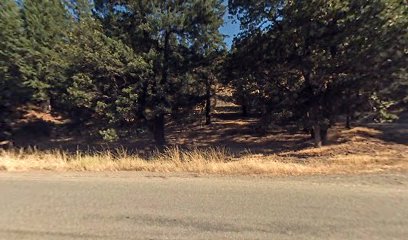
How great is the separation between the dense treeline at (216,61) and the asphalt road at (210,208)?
8.20m

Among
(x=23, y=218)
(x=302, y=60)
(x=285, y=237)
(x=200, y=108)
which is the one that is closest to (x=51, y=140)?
(x=200, y=108)

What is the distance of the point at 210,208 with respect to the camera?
22.9 ft

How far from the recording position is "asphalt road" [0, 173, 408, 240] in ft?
18.9

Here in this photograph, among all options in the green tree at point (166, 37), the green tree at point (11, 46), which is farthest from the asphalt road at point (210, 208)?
the green tree at point (11, 46)

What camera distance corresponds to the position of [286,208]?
6836 mm

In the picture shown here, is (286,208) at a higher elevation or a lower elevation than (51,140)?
lower

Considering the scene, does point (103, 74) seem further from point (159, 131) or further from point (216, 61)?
point (216, 61)

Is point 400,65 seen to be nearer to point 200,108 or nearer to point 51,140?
point 200,108

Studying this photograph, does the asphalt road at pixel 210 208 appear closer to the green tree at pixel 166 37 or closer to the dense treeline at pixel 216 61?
the dense treeline at pixel 216 61

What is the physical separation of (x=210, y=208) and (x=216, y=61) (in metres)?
14.9

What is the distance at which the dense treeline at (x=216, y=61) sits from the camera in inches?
656

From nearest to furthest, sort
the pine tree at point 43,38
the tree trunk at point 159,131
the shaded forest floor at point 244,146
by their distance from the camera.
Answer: the shaded forest floor at point 244,146 < the tree trunk at point 159,131 < the pine tree at point 43,38

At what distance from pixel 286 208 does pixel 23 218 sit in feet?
12.8

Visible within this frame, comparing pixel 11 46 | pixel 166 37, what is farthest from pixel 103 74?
pixel 11 46
